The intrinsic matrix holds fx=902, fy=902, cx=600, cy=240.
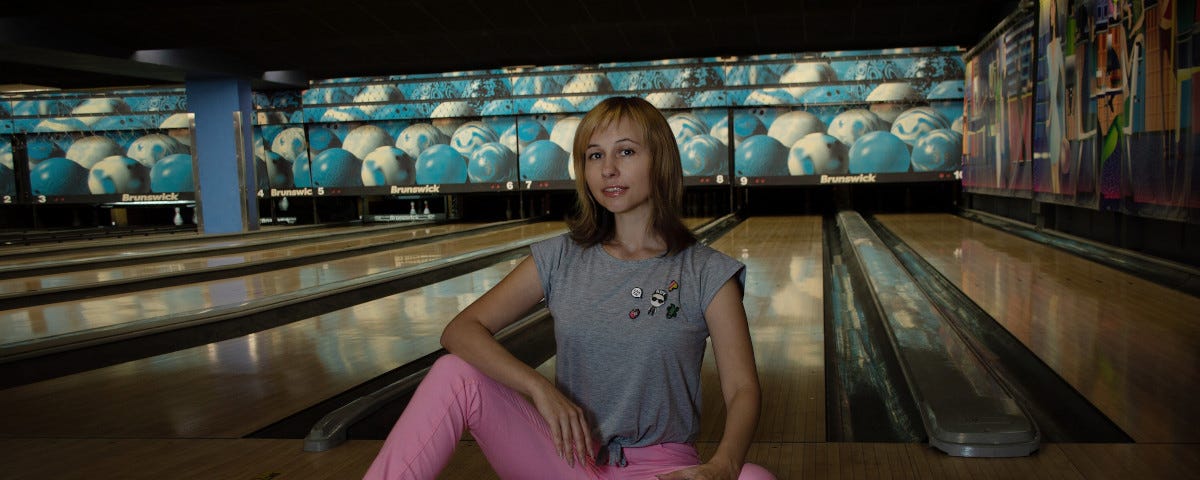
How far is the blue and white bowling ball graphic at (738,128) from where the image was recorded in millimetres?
11039

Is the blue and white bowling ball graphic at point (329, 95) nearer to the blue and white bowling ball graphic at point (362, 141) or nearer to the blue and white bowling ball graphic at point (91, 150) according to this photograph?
the blue and white bowling ball graphic at point (362, 141)

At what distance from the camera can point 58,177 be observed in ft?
40.9

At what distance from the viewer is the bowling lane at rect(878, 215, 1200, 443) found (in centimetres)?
226

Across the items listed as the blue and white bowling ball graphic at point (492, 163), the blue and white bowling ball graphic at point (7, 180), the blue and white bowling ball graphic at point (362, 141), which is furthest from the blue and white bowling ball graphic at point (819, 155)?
the blue and white bowling ball graphic at point (7, 180)

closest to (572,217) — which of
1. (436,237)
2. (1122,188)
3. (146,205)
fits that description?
(1122,188)

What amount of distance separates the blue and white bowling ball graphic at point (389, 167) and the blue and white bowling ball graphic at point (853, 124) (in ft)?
17.7

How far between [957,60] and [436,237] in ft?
20.2

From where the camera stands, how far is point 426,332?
12.4ft

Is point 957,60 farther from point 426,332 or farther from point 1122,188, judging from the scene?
point 426,332

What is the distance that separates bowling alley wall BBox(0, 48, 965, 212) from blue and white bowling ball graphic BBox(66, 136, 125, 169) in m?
0.02

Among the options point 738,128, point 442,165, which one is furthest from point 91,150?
point 738,128

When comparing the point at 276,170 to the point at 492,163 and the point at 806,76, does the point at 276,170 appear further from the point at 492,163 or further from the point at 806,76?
the point at 806,76

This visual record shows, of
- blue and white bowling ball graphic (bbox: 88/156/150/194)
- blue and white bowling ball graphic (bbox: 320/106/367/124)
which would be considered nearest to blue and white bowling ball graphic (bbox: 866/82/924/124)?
blue and white bowling ball graphic (bbox: 320/106/367/124)

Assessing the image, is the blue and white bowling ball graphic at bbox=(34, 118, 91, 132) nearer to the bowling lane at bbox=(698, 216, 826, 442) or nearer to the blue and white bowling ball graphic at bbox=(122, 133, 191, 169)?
the blue and white bowling ball graphic at bbox=(122, 133, 191, 169)
